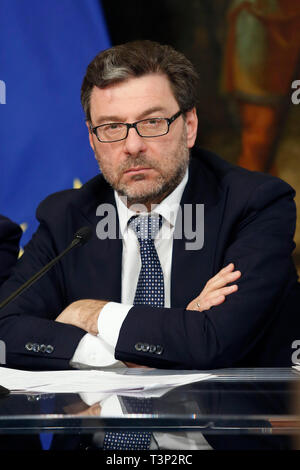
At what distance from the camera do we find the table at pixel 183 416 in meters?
0.88

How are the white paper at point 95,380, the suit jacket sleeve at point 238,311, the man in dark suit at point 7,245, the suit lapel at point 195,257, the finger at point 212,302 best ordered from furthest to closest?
the man in dark suit at point 7,245 → the suit lapel at point 195,257 → the finger at point 212,302 → the suit jacket sleeve at point 238,311 → the white paper at point 95,380

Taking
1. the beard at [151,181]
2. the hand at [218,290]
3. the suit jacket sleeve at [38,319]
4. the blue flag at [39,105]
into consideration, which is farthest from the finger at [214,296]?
the blue flag at [39,105]

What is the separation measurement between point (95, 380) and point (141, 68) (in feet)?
4.26

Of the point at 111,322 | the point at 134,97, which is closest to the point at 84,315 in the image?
the point at 111,322

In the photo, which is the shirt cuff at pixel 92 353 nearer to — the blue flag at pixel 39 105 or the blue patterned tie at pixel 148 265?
the blue patterned tie at pixel 148 265

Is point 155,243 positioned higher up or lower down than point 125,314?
higher up

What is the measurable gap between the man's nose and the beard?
1.2 inches

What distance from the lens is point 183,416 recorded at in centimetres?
89

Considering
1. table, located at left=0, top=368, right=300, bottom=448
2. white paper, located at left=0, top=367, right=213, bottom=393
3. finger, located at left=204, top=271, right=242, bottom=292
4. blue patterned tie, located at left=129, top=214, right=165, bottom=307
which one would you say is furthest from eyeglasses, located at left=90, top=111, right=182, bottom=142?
table, located at left=0, top=368, right=300, bottom=448

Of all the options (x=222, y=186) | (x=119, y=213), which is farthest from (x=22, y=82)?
(x=222, y=186)

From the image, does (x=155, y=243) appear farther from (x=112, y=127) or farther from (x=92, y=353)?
(x=92, y=353)

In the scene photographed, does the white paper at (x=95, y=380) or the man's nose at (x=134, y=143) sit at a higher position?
the man's nose at (x=134, y=143)

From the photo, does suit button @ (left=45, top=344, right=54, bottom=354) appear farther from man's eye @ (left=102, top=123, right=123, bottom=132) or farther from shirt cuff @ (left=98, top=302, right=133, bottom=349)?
man's eye @ (left=102, top=123, right=123, bottom=132)

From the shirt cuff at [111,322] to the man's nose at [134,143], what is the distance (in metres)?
0.57
